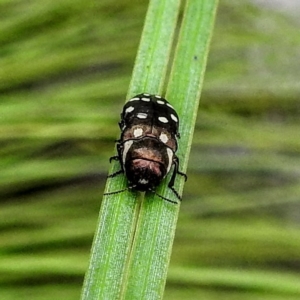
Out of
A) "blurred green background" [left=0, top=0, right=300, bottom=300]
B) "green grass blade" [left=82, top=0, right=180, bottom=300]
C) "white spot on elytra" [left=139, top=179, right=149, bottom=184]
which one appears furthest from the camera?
"blurred green background" [left=0, top=0, right=300, bottom=300]

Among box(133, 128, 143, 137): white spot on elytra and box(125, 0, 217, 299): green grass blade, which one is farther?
box(133, 128, 143, 137): white spot on elytra

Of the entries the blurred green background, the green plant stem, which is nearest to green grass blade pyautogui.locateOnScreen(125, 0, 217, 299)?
the green plant stem

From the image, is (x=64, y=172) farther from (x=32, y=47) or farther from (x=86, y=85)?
(x=32, y=47)

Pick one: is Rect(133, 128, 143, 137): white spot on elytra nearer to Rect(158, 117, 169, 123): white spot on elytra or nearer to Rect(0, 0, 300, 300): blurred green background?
Rect(158, 117, 169, 123): white spot on elytra

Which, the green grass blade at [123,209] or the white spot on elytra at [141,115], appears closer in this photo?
the green grass blade at [123,209]

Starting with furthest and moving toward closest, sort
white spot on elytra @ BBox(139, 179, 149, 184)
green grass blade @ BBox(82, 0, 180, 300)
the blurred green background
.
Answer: the blurred green background
white spot on elytra @ BBox(139, 179, 149, 184)
green grass blade @ BBox(82, 0, 180, 300)

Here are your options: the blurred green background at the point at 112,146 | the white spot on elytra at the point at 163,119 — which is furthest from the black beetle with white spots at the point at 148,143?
the blurred green background at the point at 112,146

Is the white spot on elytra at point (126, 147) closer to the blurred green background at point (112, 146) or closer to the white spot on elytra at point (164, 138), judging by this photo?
the white spot on elytra at point (164, 138)

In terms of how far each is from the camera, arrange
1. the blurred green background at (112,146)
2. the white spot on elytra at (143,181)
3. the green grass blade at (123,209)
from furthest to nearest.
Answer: the blurred green background at (112,146) < the white spot on elytra at (143,181) < the green grass blade at (123,209)

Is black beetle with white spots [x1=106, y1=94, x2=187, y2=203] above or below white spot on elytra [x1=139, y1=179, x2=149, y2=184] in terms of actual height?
above
